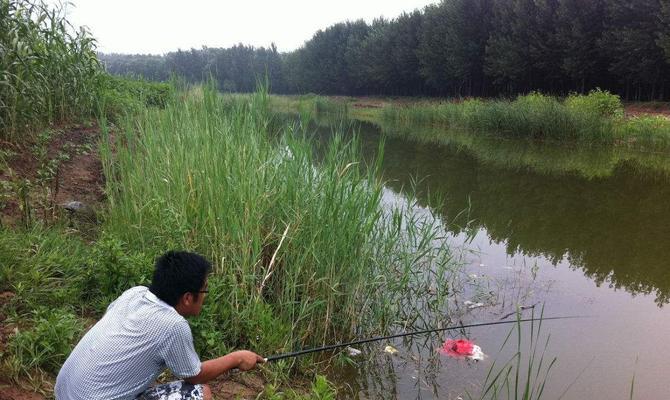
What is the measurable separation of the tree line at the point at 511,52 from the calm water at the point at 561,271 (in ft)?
26.5

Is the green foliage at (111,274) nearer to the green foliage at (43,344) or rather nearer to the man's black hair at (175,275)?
the green foliage at (43,344)

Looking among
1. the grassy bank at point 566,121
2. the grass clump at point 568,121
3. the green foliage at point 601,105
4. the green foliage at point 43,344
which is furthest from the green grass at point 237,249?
the green foliage at point 601,105

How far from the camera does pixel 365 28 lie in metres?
58.0

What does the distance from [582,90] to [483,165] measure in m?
19.3

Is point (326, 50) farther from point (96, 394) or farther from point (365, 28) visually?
point (96, 394)

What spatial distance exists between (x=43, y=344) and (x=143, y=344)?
1.01 meters

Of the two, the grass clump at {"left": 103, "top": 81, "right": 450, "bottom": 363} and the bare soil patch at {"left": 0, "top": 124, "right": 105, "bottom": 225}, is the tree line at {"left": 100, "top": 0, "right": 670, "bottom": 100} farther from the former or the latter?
the grass clump at {"left": 103, "top": 81, "right": 450, "bottom": 363}

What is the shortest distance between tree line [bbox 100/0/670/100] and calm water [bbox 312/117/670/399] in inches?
318

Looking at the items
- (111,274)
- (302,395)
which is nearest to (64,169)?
(111,274)

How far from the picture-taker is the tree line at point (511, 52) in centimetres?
2473

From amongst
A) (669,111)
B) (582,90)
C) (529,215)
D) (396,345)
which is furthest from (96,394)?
(582,90)

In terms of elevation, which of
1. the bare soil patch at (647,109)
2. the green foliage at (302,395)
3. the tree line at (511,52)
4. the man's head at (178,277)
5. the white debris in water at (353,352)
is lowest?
the white debris in water at (353,352)

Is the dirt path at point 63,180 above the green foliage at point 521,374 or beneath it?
above

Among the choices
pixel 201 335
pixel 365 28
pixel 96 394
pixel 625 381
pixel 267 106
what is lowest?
pixel 625 381
